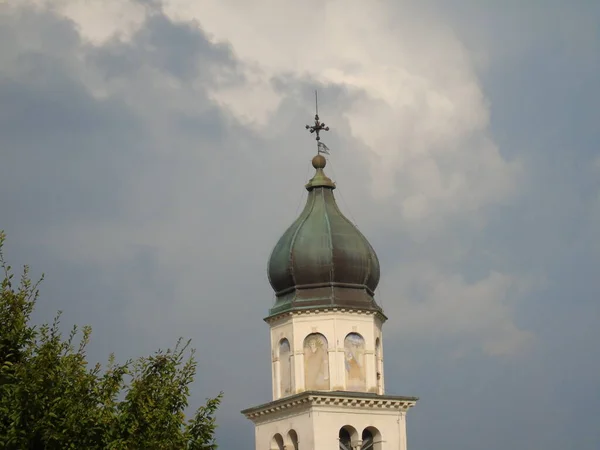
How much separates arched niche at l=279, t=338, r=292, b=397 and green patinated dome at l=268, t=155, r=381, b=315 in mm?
1301

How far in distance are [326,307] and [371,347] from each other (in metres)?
2.24

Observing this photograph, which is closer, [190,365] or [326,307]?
[190,365]

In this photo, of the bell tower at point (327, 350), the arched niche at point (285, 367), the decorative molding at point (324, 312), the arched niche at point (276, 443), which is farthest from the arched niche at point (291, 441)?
the decorative molding at point (324, 312)

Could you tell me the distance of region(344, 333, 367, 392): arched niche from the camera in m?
60.9

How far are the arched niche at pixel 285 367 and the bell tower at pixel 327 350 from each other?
4 cm

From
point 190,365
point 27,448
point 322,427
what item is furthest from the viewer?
point 322,427

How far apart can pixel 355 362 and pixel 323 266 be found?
371cm

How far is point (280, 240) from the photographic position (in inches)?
2491

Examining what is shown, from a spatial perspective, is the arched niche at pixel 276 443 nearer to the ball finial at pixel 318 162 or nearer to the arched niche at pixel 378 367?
the arched niche at pixel 378 367

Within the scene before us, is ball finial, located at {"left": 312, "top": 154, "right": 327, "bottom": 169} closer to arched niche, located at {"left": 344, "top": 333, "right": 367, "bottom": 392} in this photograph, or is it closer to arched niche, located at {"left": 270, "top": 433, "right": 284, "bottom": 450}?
arched niche, located at {"left": 344, "top": 333, "right": 367, "bottom": 392}

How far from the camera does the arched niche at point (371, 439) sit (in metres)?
60.8

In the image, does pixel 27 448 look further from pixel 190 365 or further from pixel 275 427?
pixel 275 427

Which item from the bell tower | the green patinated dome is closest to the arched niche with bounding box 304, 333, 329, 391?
the bell tower

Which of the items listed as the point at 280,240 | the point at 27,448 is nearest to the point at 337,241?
the point at 280,240
